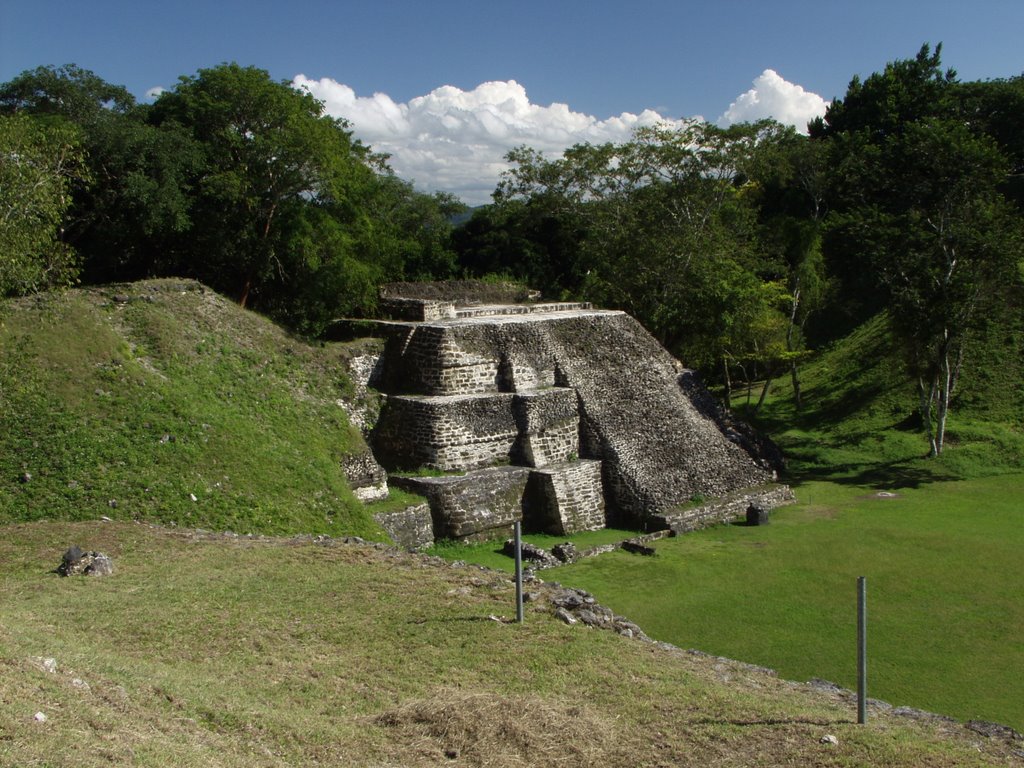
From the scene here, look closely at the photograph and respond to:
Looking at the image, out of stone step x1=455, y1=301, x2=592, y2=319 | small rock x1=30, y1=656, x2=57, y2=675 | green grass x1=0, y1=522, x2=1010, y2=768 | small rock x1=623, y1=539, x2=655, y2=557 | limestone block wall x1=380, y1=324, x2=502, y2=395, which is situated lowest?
small rock x1=623, y1=539, x2=655, y2=557

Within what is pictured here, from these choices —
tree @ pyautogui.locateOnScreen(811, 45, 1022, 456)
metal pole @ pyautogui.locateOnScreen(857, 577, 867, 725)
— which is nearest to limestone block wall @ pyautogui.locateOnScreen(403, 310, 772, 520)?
tree @ pyautogui.locateOnScreen(811, 45, 1022, 456)

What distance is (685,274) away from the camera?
24.5 meters

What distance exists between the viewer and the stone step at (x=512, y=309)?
20.5 m

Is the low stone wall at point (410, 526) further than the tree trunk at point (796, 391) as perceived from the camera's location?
No

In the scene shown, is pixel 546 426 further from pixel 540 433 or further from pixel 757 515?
pixel 757 515

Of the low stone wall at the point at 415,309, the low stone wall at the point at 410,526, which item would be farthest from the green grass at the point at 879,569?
the low stone wall at the point at 415,309

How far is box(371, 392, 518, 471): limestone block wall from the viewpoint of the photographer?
1667cm

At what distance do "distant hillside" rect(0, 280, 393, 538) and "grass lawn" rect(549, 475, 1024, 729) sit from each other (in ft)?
15.5

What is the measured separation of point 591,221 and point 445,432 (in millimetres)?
14849

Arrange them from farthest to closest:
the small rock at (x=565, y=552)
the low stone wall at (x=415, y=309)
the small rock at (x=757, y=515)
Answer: the low stone wall at (x=415, y=309)
the small rock at (x=757, y=515)
the small rock at (x=565, y=552)

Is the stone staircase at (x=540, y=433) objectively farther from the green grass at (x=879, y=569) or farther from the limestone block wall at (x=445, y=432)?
the green grass at (x=879, y=569)

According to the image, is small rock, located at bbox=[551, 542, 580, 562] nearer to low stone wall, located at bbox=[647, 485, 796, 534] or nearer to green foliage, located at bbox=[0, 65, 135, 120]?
low stone wall, located at bbox=[647, 485, 796, 534]

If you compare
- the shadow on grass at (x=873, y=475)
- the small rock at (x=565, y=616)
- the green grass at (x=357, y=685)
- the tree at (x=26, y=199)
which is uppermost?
the tree at (x=26, y=199)

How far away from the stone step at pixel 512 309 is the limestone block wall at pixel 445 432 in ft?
11.1
